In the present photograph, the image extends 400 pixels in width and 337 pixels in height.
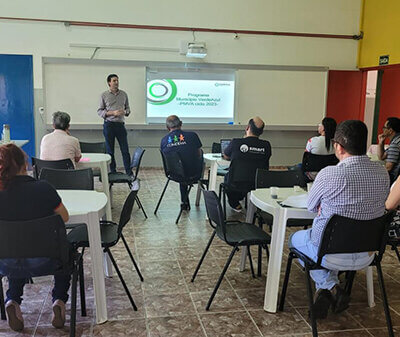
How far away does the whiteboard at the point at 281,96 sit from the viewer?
8117 mm

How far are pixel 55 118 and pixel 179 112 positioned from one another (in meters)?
4.22

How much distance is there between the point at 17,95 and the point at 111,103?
2157 millimetres

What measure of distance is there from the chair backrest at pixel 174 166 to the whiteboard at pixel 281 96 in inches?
143

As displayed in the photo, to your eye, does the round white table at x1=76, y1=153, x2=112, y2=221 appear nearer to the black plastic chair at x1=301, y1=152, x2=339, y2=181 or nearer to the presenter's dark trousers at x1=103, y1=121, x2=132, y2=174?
the presenter's dark trousers at x1=103, y1=121, x2=132, y2=174

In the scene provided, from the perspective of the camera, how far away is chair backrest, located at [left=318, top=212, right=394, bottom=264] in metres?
2.22

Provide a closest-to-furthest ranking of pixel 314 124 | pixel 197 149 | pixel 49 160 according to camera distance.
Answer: pixel 49 160 < pixel 197 149 < pixel 314 124

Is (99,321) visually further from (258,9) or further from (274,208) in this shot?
(258,9)

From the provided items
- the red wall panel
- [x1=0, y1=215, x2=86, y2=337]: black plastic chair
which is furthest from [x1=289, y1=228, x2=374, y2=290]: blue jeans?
the red wall panel

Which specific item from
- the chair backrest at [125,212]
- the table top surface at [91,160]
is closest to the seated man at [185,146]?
the table top surface at [91,160]

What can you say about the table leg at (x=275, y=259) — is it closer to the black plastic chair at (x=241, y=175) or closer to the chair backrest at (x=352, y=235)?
the chair backrest at (x=352, y=235)

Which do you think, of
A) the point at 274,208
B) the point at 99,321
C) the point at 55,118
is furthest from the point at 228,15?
the point at 99,321

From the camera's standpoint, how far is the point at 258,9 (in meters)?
7.95

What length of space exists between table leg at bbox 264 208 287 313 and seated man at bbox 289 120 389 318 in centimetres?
23

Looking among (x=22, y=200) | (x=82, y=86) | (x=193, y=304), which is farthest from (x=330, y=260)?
(x=82, y=86)
